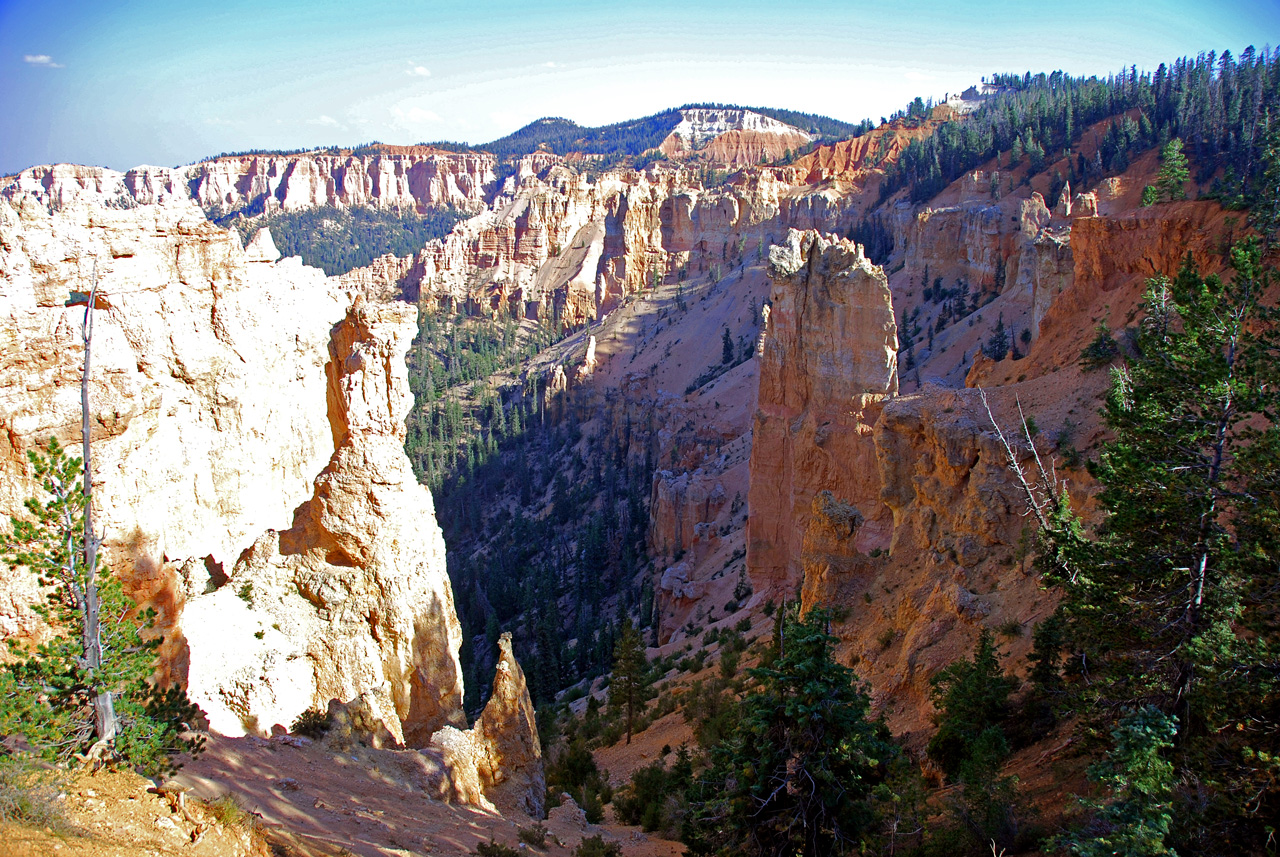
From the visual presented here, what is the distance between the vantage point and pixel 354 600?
1581cm

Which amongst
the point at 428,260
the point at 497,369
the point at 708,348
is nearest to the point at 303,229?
the point at 428,260

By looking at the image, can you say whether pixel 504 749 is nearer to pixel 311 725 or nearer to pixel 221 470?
pixel 311 725

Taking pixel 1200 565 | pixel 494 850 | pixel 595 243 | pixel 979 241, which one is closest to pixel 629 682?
pixel 494 850

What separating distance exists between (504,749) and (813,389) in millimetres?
22265

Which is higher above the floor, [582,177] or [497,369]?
[582,177]

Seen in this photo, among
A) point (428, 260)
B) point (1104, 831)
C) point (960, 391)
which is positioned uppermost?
point (428, 260)

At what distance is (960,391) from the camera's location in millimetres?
22125

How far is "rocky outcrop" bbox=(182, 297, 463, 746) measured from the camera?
46.3ft

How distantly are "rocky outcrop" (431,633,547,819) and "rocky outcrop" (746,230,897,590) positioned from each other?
16031mm

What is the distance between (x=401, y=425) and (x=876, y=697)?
12.0 meters

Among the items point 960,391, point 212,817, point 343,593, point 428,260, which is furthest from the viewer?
point 428,260

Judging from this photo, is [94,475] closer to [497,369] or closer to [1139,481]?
[1139,481]

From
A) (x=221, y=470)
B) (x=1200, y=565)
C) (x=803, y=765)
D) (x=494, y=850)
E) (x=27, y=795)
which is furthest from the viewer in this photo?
(x=221, y=470)

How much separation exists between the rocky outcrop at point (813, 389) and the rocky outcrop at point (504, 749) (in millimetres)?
16031
